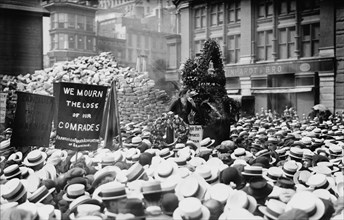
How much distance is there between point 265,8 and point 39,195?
974cm

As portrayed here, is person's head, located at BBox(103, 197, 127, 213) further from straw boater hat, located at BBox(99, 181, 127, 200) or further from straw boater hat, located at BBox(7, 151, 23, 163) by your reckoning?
straw boater hat, located at BBox(7, 151, 23, 163)

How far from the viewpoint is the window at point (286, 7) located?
12234 mm

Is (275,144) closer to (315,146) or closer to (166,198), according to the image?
(315,146)

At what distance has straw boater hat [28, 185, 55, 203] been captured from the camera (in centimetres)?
406

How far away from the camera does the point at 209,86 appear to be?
30.1 feet

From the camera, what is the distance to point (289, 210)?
3.41 m

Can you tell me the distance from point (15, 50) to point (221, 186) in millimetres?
9153

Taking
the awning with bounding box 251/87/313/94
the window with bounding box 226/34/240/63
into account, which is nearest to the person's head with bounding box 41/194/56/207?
the awning with bounding box 251/87/313/94

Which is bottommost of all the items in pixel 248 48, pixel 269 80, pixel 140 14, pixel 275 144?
pixel 275 144

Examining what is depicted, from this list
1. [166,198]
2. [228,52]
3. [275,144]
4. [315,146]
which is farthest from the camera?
[228,52]

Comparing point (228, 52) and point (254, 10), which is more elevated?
point (254, 10)

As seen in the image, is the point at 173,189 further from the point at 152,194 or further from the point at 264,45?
the point at 264,45

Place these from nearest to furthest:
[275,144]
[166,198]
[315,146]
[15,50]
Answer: [166,198]
[315,146]
[275,144]
[15,50]

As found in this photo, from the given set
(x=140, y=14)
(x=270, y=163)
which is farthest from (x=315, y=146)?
(x=140, y=14)
